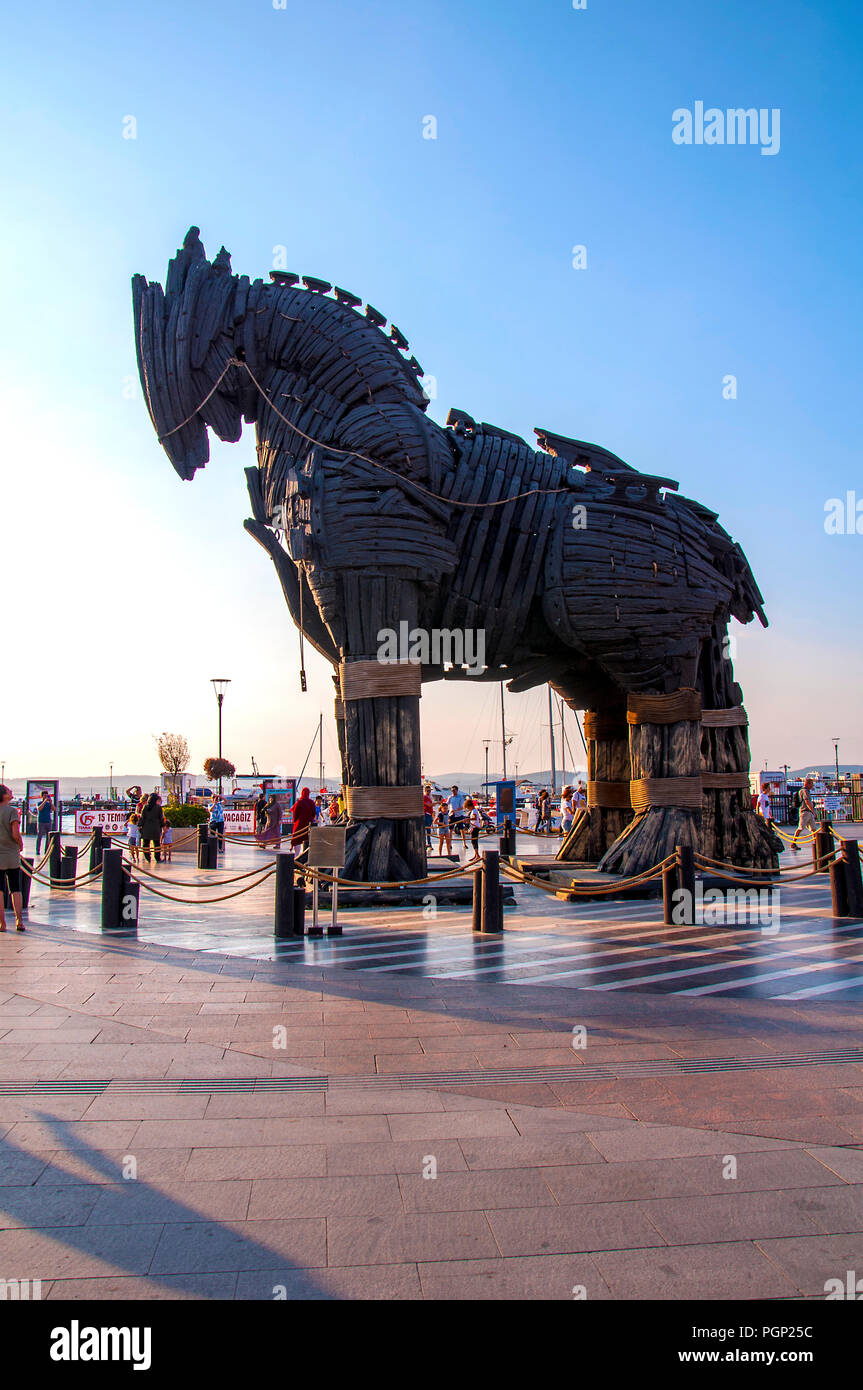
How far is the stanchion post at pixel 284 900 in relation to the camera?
920 cm

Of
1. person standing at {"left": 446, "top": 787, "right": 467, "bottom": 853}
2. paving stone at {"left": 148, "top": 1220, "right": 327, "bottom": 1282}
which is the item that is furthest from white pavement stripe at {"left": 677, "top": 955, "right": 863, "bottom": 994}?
person standing at {"left": 446, "top": 787, "right": 467, "bottom": 853}

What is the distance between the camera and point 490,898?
31.0 ft

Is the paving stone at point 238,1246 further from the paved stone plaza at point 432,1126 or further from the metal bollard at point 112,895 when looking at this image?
the metal bollard at point 112,895

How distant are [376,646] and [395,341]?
4.29 metres

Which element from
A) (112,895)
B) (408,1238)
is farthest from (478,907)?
(408,1238)

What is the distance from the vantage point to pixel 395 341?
12617 mm

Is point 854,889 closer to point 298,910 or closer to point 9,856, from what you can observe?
point 298,910

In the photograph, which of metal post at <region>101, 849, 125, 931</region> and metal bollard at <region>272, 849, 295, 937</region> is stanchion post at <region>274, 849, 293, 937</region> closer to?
metal bollard at <region>272, 849, 295, 937</region>

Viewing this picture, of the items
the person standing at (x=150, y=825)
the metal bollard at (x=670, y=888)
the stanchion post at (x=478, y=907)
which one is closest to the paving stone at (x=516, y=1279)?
the stanchion post at (x=478, y=907)

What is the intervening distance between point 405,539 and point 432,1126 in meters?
8.43

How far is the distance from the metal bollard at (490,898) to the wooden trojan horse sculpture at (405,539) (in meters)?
1.97

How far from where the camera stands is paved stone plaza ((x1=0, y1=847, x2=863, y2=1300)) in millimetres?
2957

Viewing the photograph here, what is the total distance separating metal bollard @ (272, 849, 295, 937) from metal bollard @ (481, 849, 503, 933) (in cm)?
193
